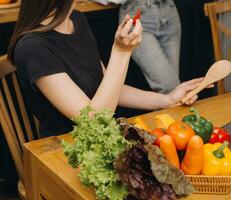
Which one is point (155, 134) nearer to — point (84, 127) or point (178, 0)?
point (84, 127)

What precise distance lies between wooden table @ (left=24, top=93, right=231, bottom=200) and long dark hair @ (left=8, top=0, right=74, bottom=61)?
396 mm

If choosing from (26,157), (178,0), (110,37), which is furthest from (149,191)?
(178,0)

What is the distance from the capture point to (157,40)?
2822 millimetres

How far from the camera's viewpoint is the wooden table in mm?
1331

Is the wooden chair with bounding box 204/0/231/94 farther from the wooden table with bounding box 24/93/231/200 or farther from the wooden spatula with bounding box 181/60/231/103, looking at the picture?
the wooden table with bounding box 24/93/231/200

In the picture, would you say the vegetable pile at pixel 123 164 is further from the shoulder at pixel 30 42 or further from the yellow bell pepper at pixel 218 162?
the shoulder at pixel 30 42

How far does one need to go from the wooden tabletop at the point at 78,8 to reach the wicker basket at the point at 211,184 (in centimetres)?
155

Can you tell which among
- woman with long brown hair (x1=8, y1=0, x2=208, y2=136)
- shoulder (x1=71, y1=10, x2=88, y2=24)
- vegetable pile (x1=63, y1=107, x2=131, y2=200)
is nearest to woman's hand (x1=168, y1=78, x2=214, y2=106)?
woman with long brown hair (x1=8, y1=0, x2=208, y2=136)

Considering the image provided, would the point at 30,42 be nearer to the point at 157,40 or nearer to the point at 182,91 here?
the point at 182,91

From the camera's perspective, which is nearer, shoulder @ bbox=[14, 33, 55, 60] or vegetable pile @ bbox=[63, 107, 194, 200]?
vegetable pile @ bbox=[63, 107, 194, 200]

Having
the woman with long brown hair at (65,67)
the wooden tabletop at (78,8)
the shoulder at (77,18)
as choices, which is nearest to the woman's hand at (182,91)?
the woman with long brown hair at (65,67)

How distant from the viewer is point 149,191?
114cm

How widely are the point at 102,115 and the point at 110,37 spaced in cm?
185

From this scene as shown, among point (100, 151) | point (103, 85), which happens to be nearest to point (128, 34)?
point (103, 85)
